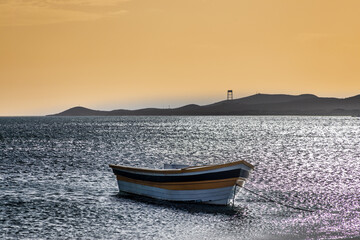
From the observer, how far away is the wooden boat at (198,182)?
89.2 feet

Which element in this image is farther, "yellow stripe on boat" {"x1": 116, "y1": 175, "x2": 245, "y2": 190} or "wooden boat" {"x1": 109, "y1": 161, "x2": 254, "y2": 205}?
"yellow stripe on boat" {"x1": 116, "y1": 175, "x2": 245, "y2": 190}

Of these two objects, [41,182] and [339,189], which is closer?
[339,189]

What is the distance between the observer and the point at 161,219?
84.2 feet

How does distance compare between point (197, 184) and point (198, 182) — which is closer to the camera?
point (198, 182)

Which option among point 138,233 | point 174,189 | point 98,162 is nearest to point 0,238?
point 138,233

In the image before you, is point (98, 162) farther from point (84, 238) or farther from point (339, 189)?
point (84, 238)

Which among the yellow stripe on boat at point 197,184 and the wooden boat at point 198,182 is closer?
the wooden boat at point 198,182

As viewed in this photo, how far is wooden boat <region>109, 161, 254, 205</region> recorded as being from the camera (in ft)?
89.2

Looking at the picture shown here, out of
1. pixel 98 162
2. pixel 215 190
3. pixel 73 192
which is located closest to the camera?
pixel 215 190

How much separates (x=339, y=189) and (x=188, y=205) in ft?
40.9

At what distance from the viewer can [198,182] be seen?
27.9 m

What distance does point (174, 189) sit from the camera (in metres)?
29.0

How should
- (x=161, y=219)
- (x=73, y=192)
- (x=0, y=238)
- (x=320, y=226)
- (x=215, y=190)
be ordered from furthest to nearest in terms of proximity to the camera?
(x=73, y=192) < (x=215, y=190) < (x=161, y=219) < (x=320, y=226) < (x=0, y=238)

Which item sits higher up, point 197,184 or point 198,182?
point 198,182
